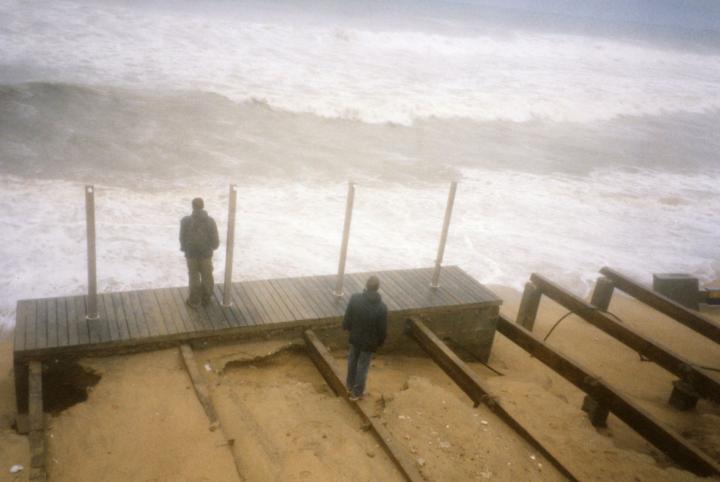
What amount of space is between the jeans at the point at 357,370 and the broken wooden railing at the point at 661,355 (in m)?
4.95

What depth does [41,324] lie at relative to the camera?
7.10 m

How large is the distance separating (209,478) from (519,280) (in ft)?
33.9

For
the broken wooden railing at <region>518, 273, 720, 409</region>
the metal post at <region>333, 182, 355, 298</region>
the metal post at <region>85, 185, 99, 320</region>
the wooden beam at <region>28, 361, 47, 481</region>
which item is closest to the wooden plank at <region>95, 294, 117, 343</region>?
the metal post at <region>85, 185, 99, 320</region>

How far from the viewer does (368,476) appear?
567 centimetres

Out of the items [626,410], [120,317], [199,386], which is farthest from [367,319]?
[626,410]

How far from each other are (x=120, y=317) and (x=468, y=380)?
5044 mm

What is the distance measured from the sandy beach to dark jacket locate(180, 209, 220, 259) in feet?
4.74

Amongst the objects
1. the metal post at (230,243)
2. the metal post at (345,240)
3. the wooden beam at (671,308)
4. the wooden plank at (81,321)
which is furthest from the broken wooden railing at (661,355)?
the wooden plank at (81,321)

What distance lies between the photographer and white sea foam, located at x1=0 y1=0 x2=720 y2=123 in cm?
2992

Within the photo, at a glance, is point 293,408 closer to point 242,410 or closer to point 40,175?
point 242,410

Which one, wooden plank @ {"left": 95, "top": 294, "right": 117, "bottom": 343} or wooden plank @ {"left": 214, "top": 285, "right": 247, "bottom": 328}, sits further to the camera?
wooden plank @ {"left": 214, "top": 285, "right": 247, "bottom": 328}

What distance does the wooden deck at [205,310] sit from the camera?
697 centimetres

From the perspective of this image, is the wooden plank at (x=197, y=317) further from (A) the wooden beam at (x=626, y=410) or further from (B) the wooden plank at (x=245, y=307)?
(A) the wooden beam at (x=626, y=410)

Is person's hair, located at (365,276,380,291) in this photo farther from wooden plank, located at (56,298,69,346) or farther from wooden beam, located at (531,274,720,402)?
wooden beam, located at (531,274,720,402)
